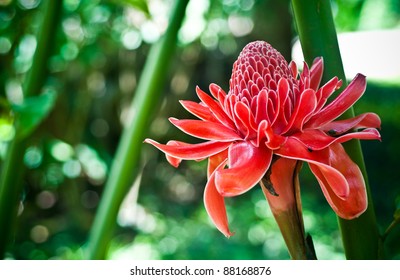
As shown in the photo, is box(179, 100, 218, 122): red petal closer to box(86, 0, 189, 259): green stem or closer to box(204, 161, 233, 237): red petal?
box(204, 161, 233, 237): red petal

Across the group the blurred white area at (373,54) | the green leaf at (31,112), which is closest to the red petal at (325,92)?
the blurred white area at (373,54)

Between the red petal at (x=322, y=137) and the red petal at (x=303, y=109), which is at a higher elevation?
the red petal at (x=303, y=109)

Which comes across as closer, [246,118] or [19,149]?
[246,118]

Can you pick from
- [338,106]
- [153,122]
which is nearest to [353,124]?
[338,106]

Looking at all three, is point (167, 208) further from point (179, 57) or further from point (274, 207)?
point (274, 207)

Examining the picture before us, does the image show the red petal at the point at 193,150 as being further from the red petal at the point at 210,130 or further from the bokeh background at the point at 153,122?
the bokeh background at the point at 153,122

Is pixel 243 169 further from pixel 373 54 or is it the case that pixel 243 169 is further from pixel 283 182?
pixel 373 54

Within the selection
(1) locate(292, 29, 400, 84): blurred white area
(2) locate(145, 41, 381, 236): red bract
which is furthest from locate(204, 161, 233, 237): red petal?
(1) locate(292, 29, 400, 84): blurred white area
